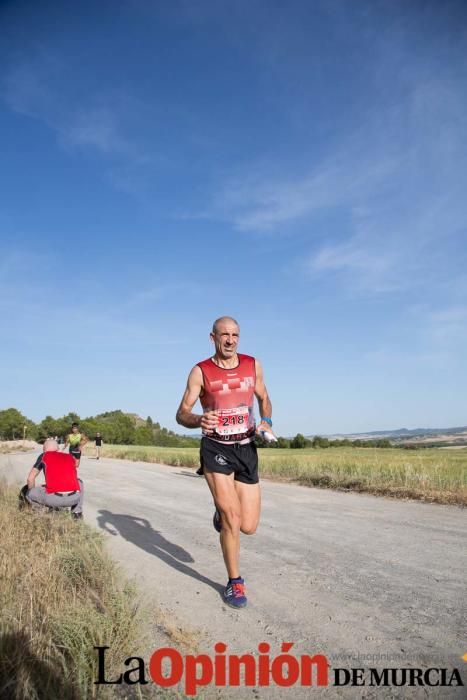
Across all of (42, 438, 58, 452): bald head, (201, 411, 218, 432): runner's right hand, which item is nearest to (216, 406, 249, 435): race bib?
(201, 411, 218, 432): runner's right hand

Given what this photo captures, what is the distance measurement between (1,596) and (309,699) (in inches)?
102

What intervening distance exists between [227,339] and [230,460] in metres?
1.20

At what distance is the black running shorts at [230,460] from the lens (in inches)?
180

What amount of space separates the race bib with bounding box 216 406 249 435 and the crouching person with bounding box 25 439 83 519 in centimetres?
372

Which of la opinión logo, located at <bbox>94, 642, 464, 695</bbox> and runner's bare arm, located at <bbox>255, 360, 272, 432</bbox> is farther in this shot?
runner's bare arm, located at <bbox>255, 360, 272, 432</bbox>

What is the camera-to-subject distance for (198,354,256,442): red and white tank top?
Answer: 467 cm

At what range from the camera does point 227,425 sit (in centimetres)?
467

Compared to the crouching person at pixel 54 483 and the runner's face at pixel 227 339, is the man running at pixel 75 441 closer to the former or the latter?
the crouching person at pixel 54 483

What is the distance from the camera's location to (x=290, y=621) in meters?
A: 3.71

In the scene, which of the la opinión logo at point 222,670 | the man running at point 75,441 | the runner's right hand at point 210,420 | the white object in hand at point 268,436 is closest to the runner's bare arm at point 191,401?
the runner's right hand at point 210,420

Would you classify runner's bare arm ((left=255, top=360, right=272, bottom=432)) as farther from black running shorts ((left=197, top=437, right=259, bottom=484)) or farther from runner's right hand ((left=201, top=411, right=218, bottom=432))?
runner's right hand ((left=201, top=411, right=218, bottom=432))

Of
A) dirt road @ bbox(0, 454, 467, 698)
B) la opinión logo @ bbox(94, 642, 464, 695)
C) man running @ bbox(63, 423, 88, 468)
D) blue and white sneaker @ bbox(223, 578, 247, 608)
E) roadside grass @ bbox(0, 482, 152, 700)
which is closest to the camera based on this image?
roadside grass @ bbox(0, 482, 152, 700)

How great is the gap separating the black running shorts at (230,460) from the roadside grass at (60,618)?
1.34 metres

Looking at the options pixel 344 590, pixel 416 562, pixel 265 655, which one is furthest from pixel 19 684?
pixel 416 562
